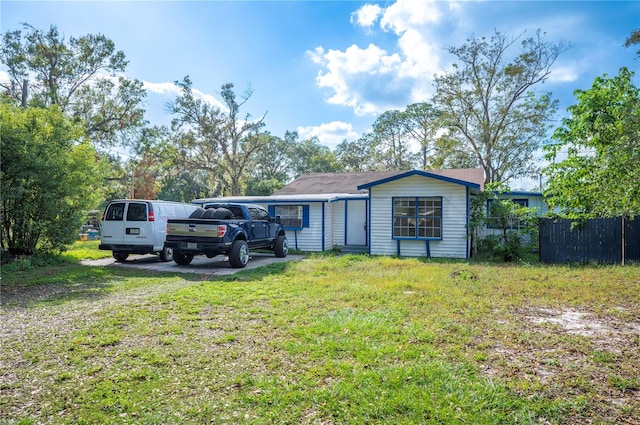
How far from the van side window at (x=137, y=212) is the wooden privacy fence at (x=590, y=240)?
1199cm

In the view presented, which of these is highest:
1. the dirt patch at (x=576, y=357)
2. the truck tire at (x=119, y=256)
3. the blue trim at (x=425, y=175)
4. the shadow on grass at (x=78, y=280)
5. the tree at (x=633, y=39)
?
the tree at (x=633, y=39)

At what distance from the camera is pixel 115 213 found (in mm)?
10711

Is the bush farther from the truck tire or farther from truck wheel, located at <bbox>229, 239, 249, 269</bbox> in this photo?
the truck tire

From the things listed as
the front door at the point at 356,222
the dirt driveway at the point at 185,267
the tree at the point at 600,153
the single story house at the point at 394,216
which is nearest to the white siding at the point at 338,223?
the single story house at the point at 394,216

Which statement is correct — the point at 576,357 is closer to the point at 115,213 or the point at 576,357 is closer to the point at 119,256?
the point at 115,213

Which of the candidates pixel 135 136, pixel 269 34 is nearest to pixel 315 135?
pixel 135 136

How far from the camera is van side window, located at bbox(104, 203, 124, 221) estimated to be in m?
10.7

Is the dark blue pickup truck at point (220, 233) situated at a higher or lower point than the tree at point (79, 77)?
lower

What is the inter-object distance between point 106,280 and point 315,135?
38.3 metres

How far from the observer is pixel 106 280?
26.3 feet

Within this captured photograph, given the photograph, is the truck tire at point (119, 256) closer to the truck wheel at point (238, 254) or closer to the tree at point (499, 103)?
the truck wheel at point (238, 254)

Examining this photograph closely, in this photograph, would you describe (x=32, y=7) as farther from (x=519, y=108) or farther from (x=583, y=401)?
(x=519, y=108)

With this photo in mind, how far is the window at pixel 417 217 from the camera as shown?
12391 mm

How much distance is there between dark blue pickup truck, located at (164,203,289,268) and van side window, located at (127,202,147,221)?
144 cm
